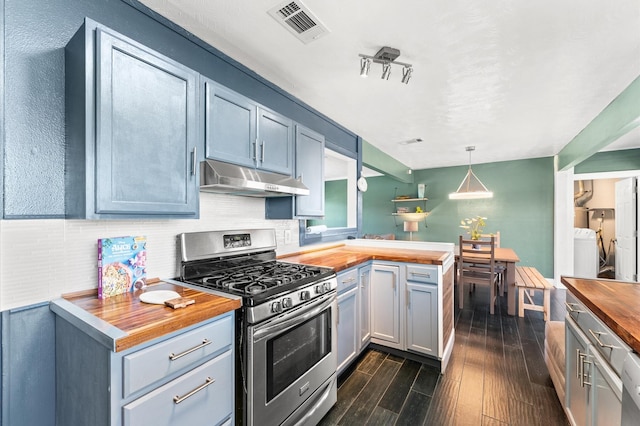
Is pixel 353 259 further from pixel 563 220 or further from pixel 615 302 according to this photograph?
pixel 563 220

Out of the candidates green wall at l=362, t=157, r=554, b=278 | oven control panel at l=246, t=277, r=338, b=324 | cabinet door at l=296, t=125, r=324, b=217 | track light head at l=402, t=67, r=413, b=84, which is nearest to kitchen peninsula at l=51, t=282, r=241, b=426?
oven control panel at l=246, t=277, r=338, b=324

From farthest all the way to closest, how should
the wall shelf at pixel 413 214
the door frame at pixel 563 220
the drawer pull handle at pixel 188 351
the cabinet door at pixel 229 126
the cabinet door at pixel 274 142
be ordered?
the wall shelf at pixel 413 214
the door frame at pixel 563 220
the cabinet door at pixel 274 142
the cabinet door at pixel 229 126
the drawer pull handle at pixel 188 351

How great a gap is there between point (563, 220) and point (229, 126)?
608cm

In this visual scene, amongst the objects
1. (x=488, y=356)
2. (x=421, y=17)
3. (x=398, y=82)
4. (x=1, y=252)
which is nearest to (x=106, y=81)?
(x=1, y=252)

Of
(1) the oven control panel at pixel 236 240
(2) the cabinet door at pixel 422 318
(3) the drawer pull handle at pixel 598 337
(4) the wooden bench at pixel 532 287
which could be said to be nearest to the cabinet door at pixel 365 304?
(2) the cabinet door at pixel 422 318

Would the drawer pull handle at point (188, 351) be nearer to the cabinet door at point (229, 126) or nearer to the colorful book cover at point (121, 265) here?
the colorful book cover at point (121, 265)

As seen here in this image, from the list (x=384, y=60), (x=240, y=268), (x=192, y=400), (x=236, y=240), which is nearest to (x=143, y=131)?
(x=236, y=240)

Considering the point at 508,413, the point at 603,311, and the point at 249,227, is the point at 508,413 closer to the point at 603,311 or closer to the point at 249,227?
the point at 603,311

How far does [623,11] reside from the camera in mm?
1531

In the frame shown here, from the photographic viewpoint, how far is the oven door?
1.32 meters

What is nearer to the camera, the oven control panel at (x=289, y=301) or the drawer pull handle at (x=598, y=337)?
the drawer pull handle at (x=598, y=337)

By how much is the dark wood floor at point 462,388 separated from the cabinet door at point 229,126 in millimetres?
1813

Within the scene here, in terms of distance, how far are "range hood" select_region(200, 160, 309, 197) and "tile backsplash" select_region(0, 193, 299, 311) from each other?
40 centimetres

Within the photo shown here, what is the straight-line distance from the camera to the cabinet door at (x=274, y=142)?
6.28ft
